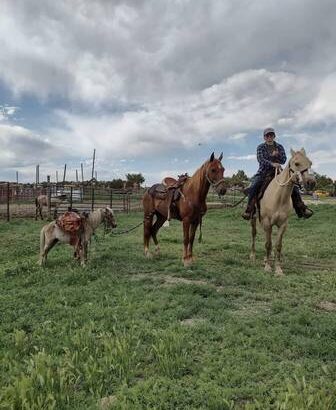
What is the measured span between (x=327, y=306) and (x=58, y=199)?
65.1 feet

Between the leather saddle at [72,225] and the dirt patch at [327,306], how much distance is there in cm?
489

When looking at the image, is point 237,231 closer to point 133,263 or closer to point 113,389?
point 133,263

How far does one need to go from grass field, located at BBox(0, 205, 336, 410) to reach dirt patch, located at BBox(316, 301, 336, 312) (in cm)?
6

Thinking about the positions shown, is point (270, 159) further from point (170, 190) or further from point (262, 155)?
point (170, 190)

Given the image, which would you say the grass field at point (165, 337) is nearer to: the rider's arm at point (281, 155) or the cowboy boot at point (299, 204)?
the cowboy boot at point (299, 204)

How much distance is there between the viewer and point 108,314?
5418 millimetres

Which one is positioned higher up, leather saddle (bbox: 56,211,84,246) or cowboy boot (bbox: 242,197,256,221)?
cowboy boot (bbox: 242,197,256,221)

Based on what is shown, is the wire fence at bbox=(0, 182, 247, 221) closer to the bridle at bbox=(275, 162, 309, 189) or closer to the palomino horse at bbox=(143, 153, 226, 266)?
the palomino horse at bbox=(143, 153, 226, 266)

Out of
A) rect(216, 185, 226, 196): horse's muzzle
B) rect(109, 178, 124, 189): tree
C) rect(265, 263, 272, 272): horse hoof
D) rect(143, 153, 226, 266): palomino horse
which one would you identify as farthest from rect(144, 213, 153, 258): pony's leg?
rect(109, 178, 124, 189): tree

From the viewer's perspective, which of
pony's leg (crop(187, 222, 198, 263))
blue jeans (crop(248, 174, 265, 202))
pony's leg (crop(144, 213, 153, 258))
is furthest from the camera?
pony's leg (crop(144, 213, 153, 258))

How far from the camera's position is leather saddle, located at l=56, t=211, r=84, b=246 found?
854cm

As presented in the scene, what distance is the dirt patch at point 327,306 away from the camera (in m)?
5.88

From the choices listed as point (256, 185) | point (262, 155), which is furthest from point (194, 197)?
point (262, 155)

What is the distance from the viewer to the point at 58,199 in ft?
78.1
